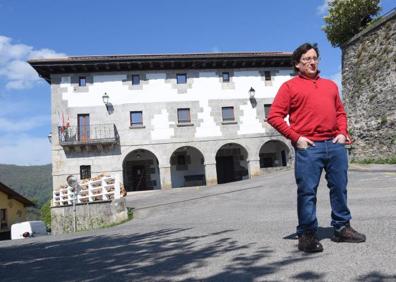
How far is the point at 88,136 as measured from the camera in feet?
79.8

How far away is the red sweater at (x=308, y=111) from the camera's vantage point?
12.6ft

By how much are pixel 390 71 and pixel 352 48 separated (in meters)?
3.42

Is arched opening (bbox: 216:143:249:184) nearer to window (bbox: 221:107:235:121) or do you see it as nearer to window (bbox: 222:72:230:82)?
window (bbox: 221:107:235:121)

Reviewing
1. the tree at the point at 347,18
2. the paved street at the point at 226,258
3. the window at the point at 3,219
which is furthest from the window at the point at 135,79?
the paved street at the point at 226,258

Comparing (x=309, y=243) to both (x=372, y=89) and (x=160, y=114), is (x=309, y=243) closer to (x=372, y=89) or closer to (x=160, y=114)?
(x=372, y=89)

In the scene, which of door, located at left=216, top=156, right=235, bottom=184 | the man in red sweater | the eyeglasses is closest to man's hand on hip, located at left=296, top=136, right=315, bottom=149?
the man in red sweater

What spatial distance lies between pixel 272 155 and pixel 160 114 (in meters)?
8.64

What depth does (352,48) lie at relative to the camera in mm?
20484

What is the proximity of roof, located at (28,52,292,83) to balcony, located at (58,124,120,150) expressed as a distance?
363 cm

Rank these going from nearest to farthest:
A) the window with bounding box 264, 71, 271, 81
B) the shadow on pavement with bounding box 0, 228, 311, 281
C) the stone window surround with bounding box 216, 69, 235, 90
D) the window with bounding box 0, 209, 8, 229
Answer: the shadow on pavement with bounding box 0, 228, 311, 281
the stone window surround with bounding box 216, 69, 235, 90
the window with bounding box 264, 71, 271, 81
the window with bounding box 0, 209, 8, 229

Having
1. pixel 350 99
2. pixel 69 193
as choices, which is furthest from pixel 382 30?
pixel 69 193

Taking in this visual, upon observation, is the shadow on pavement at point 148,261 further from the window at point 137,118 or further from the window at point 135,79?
the window at point 135,79

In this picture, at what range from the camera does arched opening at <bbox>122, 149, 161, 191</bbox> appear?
2652 cm

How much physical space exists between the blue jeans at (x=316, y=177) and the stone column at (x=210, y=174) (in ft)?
70.8
